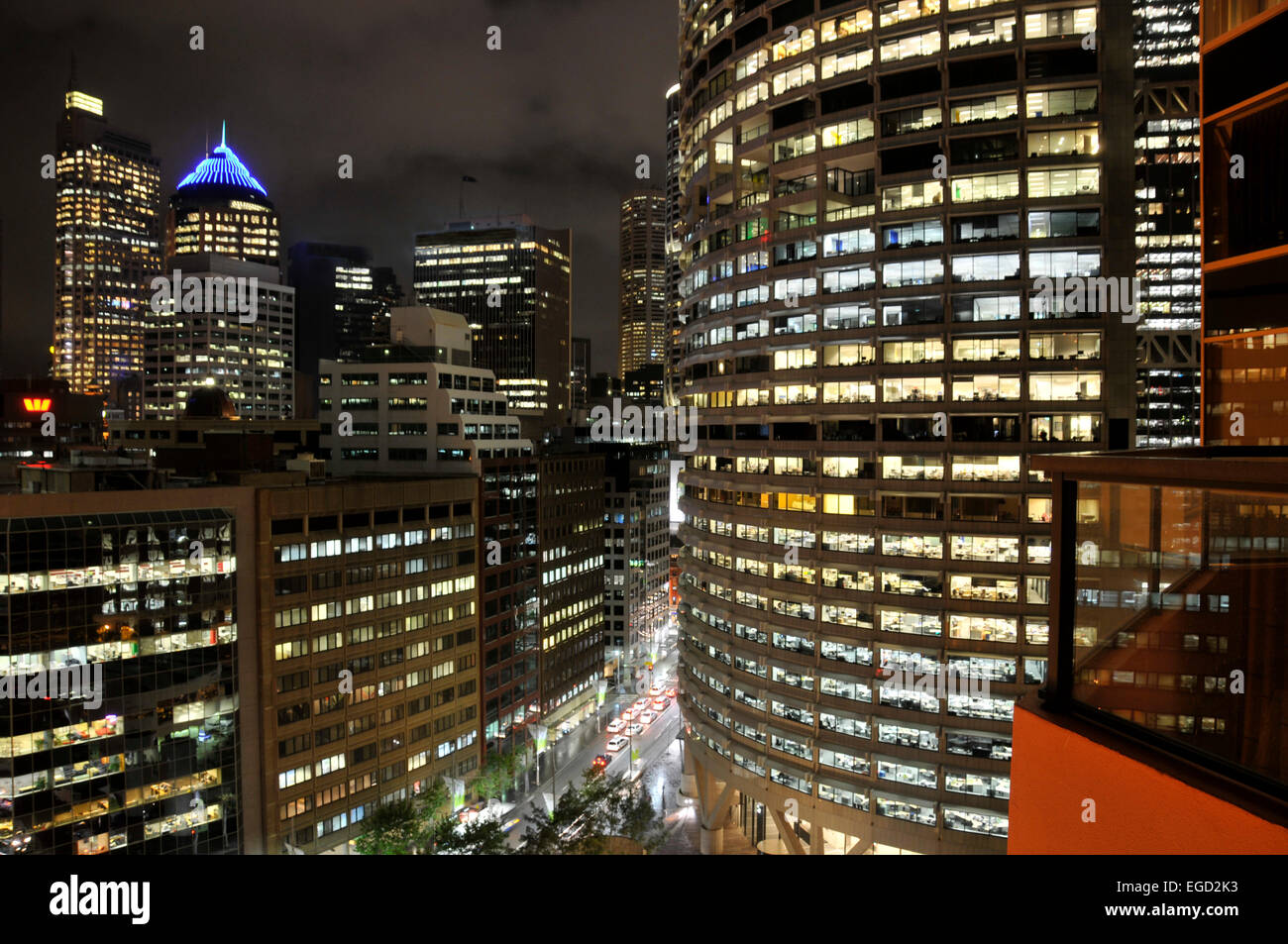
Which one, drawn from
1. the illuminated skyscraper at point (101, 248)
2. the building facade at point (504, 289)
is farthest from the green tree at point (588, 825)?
the illuminated skyscraper at point (101, 248)

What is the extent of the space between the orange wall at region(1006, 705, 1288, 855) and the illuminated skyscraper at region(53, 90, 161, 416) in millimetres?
181932

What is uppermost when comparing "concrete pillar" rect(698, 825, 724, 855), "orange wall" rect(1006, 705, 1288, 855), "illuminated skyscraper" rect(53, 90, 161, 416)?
"illuminated skyscraper" rect(53, 90, 161, 416)

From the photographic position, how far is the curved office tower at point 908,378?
111 ft

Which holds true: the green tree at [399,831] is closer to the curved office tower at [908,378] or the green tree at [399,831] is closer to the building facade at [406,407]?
the curved office tower at [908,378]

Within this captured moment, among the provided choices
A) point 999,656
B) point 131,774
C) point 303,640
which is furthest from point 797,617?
Result: point 131,774

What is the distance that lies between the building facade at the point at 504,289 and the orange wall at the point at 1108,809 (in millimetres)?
135123

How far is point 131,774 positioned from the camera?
118 ft

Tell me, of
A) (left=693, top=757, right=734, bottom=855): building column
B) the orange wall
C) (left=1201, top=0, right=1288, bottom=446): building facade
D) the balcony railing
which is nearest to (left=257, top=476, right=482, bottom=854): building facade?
(left=693, top=757, right=734, bottom=855): building column

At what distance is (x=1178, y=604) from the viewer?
457 centimetres

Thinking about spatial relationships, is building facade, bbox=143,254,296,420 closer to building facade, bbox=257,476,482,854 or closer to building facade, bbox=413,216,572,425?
building facade, bbox=413,216,572,425

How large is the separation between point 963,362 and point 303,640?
38830 millimetres

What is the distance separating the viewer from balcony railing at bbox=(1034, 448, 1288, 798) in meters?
3.96

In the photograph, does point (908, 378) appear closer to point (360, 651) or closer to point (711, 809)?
point (711, 809)

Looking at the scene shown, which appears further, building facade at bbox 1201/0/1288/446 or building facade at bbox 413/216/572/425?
building facade at bbox 413/216/572/425
